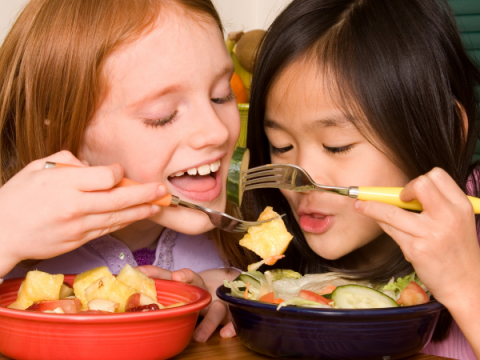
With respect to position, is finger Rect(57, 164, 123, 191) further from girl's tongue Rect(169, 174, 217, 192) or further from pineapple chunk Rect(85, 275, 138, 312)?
girl's tongue Rect(169, 174, 217, 192)

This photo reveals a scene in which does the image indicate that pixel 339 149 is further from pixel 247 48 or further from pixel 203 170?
pixel 247 48

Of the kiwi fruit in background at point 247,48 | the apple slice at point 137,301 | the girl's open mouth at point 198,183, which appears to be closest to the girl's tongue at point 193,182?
the girl's open mouth at point 198,183

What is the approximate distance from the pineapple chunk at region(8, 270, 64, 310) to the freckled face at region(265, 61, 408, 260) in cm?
76

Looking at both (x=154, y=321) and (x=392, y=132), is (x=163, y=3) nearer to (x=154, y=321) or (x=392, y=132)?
(x=392, y=132)

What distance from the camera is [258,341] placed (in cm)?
104

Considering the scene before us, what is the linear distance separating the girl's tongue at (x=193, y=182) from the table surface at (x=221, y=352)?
446 millimetres

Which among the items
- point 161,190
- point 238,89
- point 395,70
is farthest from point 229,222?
point 238,89

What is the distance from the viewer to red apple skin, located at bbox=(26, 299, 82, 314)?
107 centimetres

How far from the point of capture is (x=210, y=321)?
129 centimetres

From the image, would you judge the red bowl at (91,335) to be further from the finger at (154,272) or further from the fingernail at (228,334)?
the finger at (154,272)

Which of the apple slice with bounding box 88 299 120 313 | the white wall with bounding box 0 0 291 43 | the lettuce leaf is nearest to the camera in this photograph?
the apple slice with bounding box 88 299 120 313

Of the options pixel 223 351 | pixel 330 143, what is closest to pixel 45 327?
pixel 223 351

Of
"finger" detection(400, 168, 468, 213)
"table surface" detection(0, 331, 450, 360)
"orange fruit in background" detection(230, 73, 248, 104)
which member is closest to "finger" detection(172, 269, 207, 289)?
"table surface" detection(0, 331, 450, 360)

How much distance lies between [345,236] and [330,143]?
305 mm
